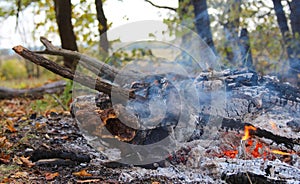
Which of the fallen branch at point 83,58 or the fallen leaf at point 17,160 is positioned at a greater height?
the fallen branch at point 83,58

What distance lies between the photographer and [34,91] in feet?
13.6

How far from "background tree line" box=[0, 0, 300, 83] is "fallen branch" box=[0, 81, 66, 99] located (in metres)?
0.31

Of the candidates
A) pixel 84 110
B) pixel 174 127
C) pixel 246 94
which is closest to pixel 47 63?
pixel 84 110

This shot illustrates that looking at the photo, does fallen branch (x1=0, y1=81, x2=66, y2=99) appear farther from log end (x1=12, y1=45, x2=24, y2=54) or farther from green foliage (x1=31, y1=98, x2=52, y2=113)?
log end (x1=12, y1=45, x2=24, y2=54)

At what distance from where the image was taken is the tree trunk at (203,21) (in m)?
3.70

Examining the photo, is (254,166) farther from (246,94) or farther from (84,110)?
(84,110)

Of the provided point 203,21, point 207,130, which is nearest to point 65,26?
point 203,21

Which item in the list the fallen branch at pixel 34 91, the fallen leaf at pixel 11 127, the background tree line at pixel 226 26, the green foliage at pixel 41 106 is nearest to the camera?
the fallen leaf at pixel 11 127

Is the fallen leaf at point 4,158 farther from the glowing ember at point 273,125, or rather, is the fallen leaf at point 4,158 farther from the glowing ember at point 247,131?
the glowing ember at point 273,125

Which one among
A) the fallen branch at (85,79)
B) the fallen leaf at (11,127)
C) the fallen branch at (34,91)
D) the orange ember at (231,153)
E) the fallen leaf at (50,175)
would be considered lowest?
the fallen leaf at (50,175)

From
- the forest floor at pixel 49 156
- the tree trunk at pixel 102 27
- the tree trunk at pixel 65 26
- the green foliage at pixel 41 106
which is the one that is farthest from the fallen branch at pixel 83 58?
the tree trunk at pixel 65 26

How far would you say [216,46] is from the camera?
13.5 ft

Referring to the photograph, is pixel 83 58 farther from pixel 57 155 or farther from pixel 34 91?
pixel 34 91

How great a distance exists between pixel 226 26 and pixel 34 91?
85.8 inches
